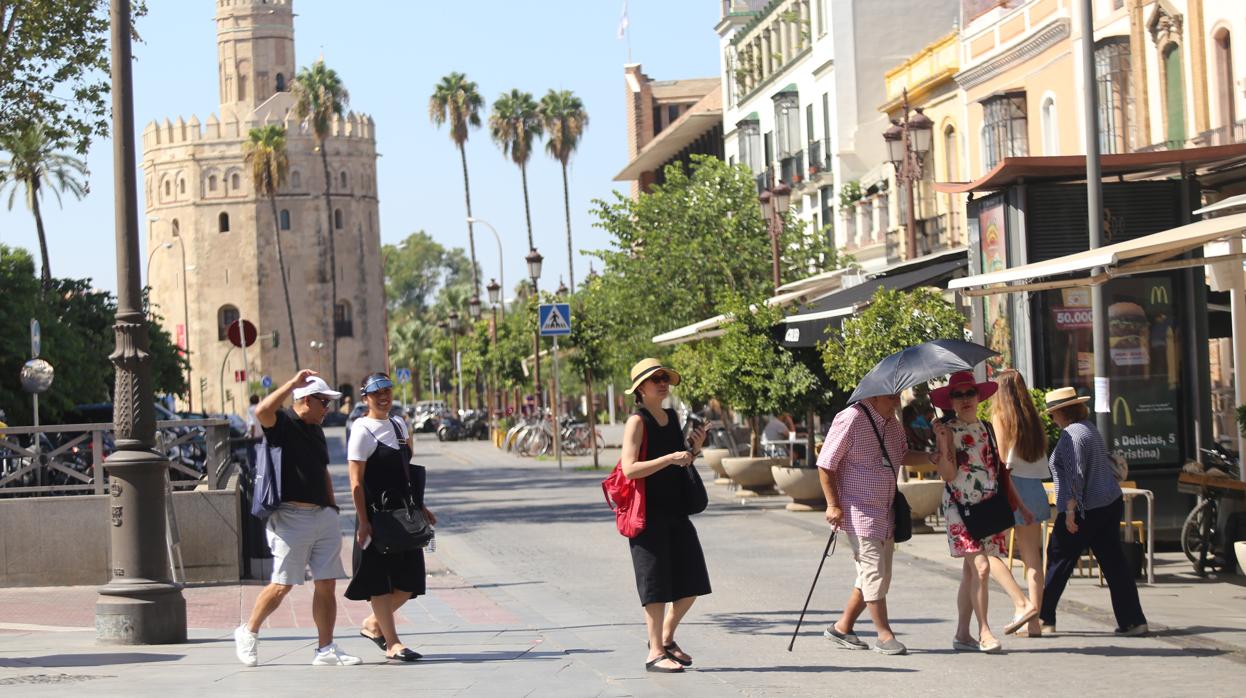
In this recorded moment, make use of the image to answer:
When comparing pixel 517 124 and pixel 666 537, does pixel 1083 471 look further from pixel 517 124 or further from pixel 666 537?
pixel 517 124

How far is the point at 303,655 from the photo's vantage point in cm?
1081

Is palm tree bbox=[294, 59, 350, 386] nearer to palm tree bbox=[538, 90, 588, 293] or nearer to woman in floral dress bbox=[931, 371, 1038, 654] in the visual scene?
palm tree bbox=[538, 90, 588, 293]

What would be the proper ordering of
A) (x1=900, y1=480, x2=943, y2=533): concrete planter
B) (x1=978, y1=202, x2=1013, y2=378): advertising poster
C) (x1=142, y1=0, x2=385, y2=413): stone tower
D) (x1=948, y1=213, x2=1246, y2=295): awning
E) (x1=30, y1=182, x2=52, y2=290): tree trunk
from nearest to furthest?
(x1=948, y1=213, x2=1246, y2=295): awning < (x1=978, y1=202, x2=1013, y2=378): advertising poster < (x1=900, y1=480, x2=943, y2=533): concrete planter < (x1=30, y1=182, x2=52, y2=290): tree trunk < (x1=142, y1=0, x2=385, y2=413): stone tower

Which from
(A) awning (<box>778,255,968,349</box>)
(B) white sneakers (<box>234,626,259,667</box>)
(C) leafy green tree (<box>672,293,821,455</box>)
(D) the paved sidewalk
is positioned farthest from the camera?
(C) leafy green tree (<box>672,293,821,455</box>)

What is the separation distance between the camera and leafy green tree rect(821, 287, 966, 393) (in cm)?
1936

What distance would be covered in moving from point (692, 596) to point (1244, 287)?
6828 mm

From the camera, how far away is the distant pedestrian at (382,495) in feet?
33.4

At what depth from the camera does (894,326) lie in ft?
63.7

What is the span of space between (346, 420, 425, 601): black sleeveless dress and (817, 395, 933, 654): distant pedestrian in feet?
7.78

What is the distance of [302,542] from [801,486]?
1260 cm

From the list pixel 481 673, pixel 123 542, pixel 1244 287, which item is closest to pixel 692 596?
pixel 481 673

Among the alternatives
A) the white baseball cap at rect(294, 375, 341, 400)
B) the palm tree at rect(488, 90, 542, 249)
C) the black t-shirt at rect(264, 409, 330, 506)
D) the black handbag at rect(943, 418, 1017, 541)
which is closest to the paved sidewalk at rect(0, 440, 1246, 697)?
the black handbag at rect(943, 418, 1017, 541)

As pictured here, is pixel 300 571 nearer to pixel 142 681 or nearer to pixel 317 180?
pixel 142 681

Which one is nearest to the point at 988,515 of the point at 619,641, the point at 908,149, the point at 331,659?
the point at 619,641
